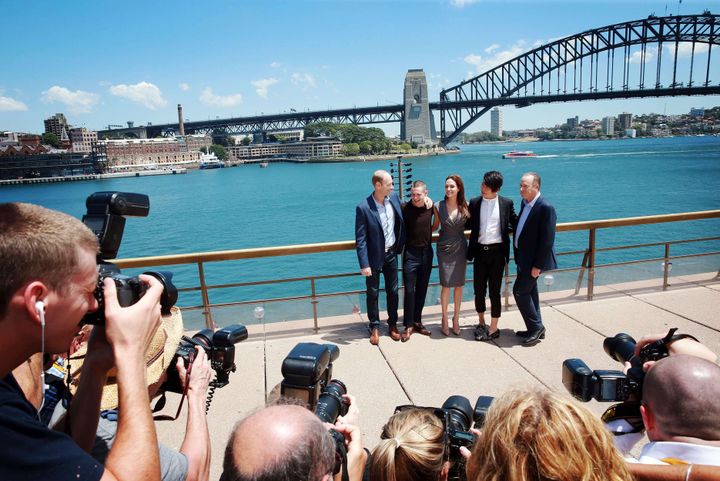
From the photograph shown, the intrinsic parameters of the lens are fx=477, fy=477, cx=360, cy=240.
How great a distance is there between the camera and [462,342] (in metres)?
4.29

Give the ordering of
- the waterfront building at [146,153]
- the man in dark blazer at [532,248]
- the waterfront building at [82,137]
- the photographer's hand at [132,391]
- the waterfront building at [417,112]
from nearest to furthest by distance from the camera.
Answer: the photographer's hand at [132,391], the man in dark blazer at [532,248], the waterfront building at [417,112], the waterfront building at [146,153], the waterfront building at [82,137]

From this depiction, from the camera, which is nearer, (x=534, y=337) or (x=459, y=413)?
(x=459, y=413)

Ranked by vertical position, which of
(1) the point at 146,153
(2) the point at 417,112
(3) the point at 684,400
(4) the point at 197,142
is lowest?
(3) the point at 684,400

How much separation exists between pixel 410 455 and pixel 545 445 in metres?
0.50

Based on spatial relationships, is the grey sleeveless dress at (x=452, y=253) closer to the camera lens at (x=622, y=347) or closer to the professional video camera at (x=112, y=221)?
the camera lens at (x=622, y=347)

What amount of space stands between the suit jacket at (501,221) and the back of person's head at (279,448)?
344 cm

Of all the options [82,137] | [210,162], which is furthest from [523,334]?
[82,137]

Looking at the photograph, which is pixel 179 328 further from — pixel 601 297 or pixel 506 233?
pixel 601 297

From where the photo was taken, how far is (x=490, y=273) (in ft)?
14.5

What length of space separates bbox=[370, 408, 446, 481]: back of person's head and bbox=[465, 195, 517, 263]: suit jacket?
3.02 meters

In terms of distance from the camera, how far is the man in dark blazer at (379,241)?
4328 millimetres

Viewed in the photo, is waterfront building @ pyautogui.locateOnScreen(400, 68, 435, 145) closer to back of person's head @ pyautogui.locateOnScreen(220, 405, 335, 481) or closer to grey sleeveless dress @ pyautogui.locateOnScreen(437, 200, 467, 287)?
grey sleeveless dress @ pyautogui.locateOnScreen(437, 200, 467, 287)

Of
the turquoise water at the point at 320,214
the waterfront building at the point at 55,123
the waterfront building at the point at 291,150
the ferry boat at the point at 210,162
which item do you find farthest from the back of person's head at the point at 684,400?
the waterfront building at the point at 55,123

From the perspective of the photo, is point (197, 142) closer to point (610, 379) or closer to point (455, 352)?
point (455, 352)
